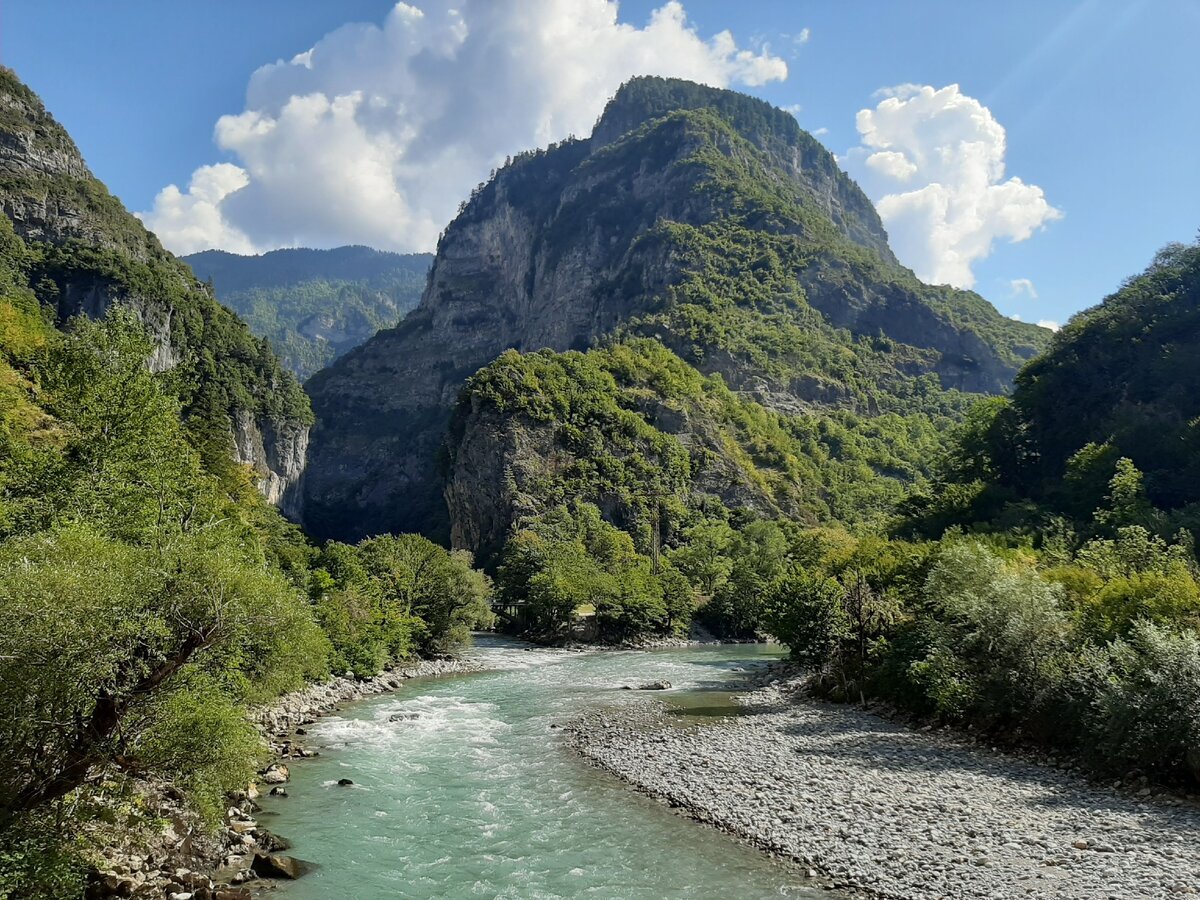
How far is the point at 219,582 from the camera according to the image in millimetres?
13922

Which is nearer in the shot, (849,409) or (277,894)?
(277,894)

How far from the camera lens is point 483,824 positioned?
19438 mm

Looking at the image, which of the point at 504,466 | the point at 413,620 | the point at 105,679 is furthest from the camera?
the point at 504,466

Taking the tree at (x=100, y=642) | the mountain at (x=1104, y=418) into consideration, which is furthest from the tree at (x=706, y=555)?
the tree at (x=100, y=642)

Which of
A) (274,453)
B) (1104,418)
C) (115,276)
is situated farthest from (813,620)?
(274,453)

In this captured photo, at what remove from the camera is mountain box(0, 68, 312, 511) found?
95.0 meters

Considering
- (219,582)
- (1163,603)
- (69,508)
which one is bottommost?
(1163,603)

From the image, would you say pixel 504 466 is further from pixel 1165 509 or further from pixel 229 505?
pixel 1165 509

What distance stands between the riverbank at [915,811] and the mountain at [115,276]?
75.1m

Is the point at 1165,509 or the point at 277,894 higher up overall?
the point at 1165,509

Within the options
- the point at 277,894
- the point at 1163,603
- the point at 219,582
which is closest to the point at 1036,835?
the point at 1163,603

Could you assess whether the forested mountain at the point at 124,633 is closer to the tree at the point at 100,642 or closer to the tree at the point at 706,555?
the tree at the point at 100,642

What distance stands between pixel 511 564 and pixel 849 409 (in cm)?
11820

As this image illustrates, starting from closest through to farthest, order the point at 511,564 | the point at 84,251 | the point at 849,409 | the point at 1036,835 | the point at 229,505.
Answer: the point at 1036,835 → the point at 229,505 → the point at 511,564 → the point at 84,251 → the point at 849,409
